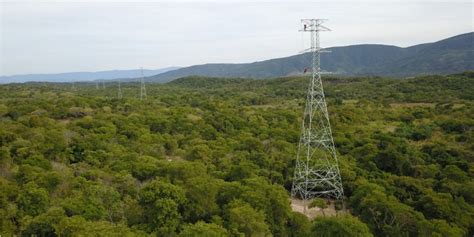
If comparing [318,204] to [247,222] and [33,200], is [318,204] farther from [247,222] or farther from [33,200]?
[33,200]

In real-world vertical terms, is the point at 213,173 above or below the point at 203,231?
Answer: below

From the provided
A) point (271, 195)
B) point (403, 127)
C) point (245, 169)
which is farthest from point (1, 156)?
point (403, 127)

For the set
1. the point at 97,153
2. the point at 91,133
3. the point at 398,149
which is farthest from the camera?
the point at 91,133

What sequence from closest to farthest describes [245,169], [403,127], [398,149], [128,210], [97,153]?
[128,210] < [245,169] < [97,153] < [398,149] < [403,127]

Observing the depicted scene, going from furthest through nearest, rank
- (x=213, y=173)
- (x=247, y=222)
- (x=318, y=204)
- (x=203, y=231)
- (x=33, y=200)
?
(x=213, y=173) → (x=318, y=204) → (x=33, y=200) → (x=247, y=222) → (x=203, y=231)

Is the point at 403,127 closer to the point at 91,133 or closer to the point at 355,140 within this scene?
the point at 355,140

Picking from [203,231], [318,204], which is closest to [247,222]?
[203,231]

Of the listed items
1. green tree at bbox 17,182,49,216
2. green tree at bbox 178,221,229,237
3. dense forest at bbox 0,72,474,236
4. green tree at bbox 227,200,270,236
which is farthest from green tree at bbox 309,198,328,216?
green tree at bbox 17,182,49,216

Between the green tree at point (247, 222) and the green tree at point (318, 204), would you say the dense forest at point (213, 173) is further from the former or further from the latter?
the green tree at point (318, 204)

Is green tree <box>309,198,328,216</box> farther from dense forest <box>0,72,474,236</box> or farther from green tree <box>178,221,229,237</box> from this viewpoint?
green tree <box>178,221,229,237</box>
